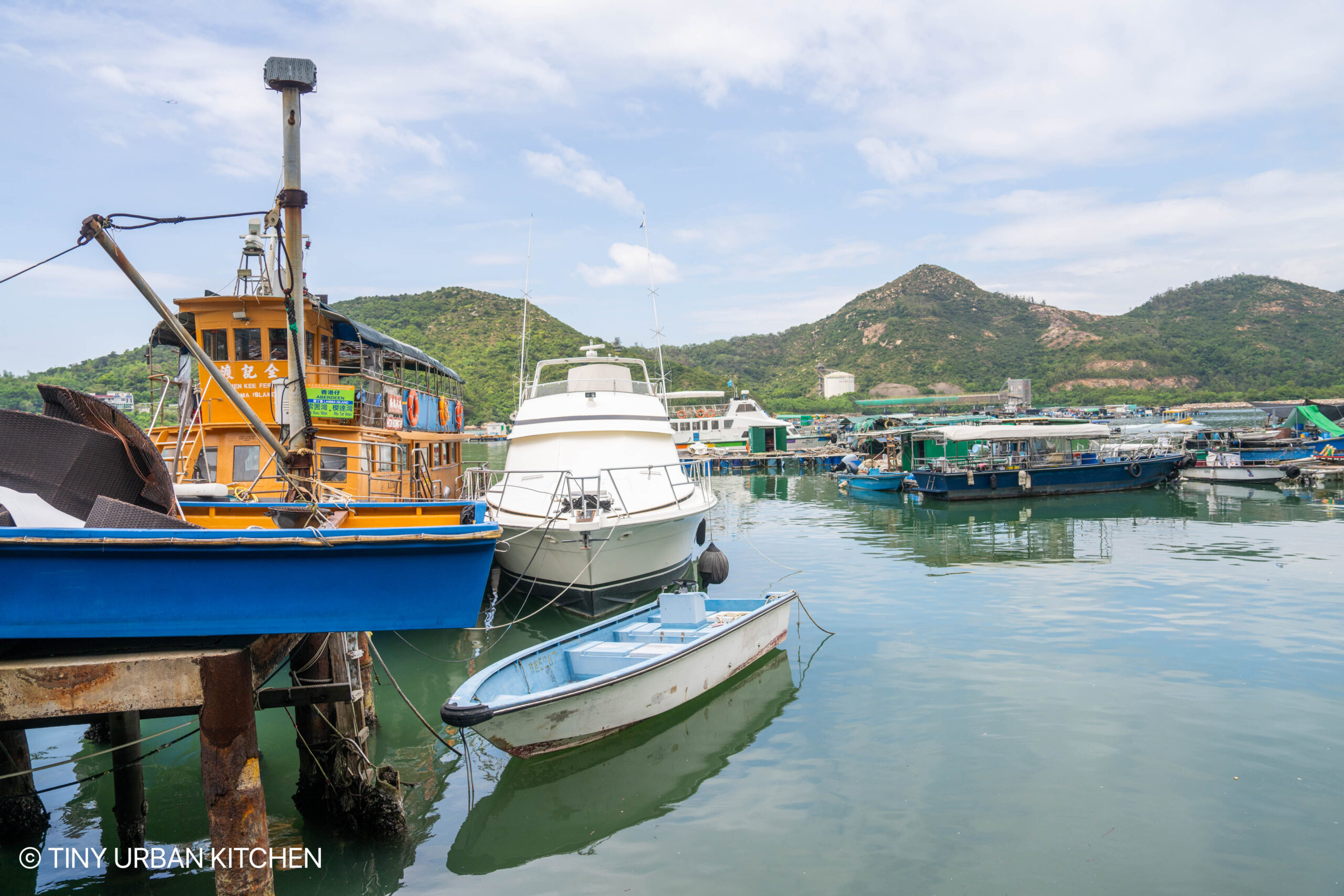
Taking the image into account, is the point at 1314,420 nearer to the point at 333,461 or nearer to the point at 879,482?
the point at 879,482

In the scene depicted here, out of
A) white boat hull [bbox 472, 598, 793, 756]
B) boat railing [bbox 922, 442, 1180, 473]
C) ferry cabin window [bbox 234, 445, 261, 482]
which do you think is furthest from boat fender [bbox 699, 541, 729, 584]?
boat railing [bbox 922, 442, 1180, 473]

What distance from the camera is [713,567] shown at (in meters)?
15.0

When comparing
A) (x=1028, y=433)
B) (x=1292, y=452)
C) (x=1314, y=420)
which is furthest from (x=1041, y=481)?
(x=1314, y=420)

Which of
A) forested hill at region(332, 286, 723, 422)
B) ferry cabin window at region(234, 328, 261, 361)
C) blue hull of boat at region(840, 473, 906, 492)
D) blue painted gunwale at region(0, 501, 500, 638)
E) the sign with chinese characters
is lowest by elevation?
blue hull of boat at region(840, 473, 906, 492)

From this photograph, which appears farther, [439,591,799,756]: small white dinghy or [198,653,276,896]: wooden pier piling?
[439,591,799,756]: small white dinghy

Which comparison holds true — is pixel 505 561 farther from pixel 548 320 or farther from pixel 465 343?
pixel 548 320

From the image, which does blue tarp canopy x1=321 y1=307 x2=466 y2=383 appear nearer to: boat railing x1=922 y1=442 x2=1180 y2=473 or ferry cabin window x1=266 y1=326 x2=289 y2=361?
ferry cabin window x1=266 y1=326 x2=289 y2=361

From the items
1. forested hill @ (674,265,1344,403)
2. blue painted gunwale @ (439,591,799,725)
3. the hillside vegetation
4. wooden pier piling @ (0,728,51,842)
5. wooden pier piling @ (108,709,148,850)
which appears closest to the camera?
wooden pier piling @ (108,709,148,850)

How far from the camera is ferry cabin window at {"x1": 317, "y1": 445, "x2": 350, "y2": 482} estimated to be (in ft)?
40.1

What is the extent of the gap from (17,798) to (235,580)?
4216 millimetres

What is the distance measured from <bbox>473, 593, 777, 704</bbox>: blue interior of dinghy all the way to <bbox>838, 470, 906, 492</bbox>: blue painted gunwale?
28.1m

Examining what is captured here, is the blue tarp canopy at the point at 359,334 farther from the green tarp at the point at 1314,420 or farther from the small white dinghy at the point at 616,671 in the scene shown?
the green tarp at the point at 1314,420

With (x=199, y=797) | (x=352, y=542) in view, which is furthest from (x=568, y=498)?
(x=352, y=542)

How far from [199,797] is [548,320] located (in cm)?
8607
